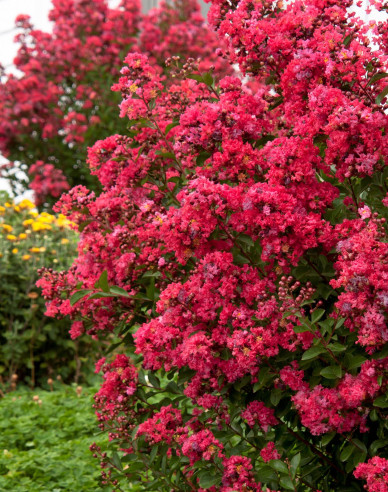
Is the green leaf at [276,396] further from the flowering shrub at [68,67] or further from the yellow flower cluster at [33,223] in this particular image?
the flowering shrub at [68,67]

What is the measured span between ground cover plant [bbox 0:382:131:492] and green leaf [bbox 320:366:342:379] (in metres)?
1.39

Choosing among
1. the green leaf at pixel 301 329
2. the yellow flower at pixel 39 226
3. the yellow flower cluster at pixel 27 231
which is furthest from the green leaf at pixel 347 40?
the yellow flower at pixel 39 226

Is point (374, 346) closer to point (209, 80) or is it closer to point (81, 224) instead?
point (209, 80)

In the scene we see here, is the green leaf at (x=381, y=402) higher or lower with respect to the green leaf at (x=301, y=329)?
lower

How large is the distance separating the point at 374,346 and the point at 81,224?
1084 millimetres

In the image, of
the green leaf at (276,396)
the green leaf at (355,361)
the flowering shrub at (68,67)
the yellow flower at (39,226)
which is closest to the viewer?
the green leaf at (355,361)

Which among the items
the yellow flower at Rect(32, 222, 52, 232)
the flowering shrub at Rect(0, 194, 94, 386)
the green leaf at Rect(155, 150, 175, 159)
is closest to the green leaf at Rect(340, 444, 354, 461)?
the green leaf at Rect(155, 150, 175, 159)

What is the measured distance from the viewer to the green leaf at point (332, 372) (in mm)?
1577

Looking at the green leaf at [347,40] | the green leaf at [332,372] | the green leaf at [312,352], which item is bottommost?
the green leaf at [332,372]

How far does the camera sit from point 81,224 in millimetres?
2205

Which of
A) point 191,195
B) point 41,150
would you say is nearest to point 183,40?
point 41,150

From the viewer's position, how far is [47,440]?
3.68 meters

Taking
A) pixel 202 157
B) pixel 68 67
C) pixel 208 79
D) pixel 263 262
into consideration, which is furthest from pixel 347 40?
pixel 68 67

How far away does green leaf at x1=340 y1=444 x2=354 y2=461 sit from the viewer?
164cm
